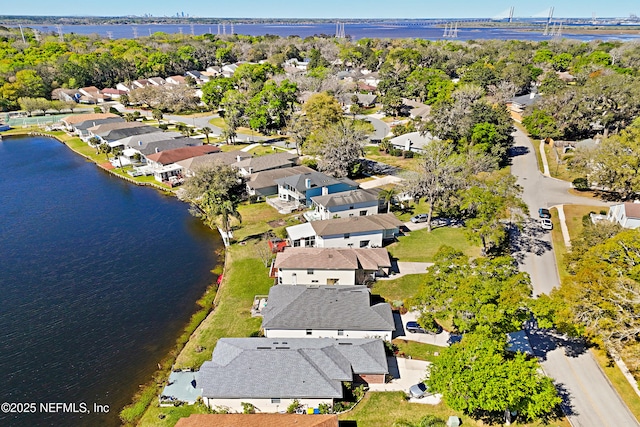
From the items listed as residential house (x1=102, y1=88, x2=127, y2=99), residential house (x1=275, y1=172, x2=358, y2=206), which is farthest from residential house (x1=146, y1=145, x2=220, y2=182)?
residential house (x1=102, y1=88, x2=127, y2=99)

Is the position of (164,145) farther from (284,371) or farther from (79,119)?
(284,371)

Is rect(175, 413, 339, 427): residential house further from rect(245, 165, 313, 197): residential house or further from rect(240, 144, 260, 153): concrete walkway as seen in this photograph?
rect(240, 144, 260, 153): concrete walkway

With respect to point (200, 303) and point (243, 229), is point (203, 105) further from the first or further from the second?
point (200, 303)

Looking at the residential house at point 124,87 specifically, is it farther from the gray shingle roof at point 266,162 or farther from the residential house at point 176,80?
the gray shingle roof at point 266,162

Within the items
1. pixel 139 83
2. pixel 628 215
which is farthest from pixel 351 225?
pixel 139 83

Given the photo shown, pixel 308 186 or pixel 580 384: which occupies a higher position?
pixel 308 186

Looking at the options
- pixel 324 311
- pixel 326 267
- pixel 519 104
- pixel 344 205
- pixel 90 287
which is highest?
pixel 519 104
